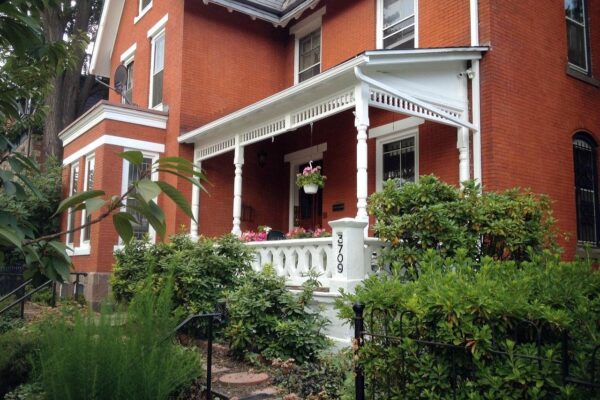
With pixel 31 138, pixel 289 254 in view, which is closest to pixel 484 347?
pixel 289 254

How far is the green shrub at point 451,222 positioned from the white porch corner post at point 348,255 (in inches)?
10.8

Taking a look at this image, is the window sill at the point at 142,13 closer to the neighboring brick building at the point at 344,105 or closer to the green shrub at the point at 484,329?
the neighboring brick building at the point at 344,105

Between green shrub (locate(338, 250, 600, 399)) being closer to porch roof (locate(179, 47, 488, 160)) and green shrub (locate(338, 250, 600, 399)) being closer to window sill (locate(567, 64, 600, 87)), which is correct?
porch roof (locate(179, 47, 488, 160))

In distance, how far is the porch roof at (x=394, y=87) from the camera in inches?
328

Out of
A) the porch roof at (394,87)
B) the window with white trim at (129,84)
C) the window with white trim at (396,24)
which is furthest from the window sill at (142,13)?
the porch roof at (394,87)

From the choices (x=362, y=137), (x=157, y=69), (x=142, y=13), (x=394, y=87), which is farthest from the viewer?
(x=142, y=13)

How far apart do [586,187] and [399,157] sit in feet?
12.3

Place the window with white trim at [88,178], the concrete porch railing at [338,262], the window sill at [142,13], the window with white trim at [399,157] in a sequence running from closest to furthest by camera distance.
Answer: the concrete porch railing at [338,262]
the window with white trim at [399,157]
the window with white trim at [88,178]
the window sill at [142,13]

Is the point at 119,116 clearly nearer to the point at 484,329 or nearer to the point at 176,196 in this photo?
the point at 484,329

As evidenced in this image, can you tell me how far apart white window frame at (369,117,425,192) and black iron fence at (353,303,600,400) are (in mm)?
6668

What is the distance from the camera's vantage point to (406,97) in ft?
28.0

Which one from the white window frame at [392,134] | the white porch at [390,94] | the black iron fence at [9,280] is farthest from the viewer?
the black iron fence at [9,280]

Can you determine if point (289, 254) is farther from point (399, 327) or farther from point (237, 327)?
point (399, 327)

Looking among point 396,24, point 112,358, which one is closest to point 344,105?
point 396,24
